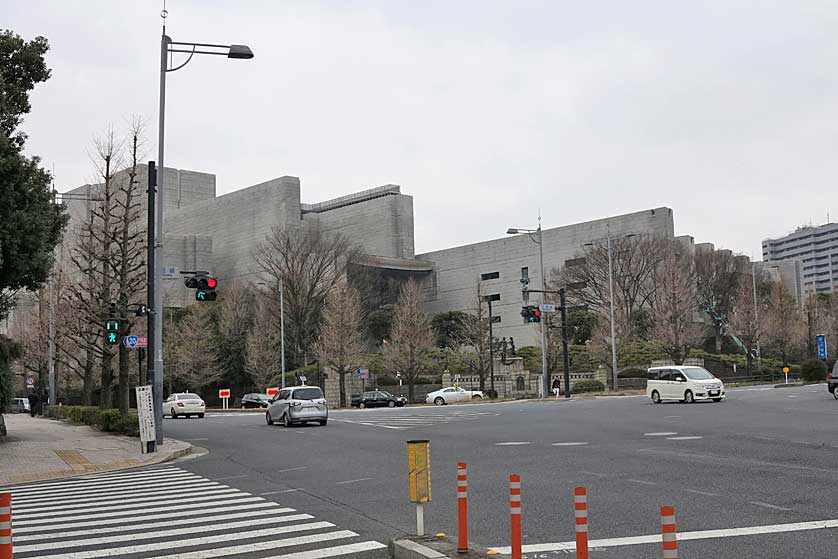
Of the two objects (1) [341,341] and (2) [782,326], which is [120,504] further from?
(2) [782,326]

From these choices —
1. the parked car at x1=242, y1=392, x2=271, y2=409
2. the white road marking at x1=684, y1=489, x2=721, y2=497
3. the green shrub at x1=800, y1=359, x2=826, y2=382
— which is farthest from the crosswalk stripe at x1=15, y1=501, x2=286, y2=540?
the green shrub at x1=800, y1=359, x2=826, y2=382

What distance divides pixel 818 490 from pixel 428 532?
19.4 feet

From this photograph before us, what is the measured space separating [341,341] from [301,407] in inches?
1202

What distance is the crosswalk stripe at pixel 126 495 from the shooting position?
44.8 ft

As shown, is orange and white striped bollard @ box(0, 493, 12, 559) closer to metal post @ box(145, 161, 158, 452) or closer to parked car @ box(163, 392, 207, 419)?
metal post @ box(145, 161, 158, 452)

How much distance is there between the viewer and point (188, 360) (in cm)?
6756

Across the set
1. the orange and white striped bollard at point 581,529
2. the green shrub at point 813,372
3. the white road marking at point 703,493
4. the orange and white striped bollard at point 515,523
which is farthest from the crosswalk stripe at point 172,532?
the green shrub at point 813,372

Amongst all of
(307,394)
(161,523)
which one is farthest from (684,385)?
(161,523)

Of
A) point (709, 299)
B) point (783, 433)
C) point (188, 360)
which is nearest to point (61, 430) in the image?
point (783, 433)

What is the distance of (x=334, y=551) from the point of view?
895 centimetres

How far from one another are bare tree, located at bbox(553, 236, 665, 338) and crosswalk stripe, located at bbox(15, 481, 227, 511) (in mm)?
60705

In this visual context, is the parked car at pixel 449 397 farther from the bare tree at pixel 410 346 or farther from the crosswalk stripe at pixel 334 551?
the crosswalk stripe at pixel 334 551

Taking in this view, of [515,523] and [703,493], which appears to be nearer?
[515,523]

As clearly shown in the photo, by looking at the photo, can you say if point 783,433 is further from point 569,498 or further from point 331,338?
point 331,338
